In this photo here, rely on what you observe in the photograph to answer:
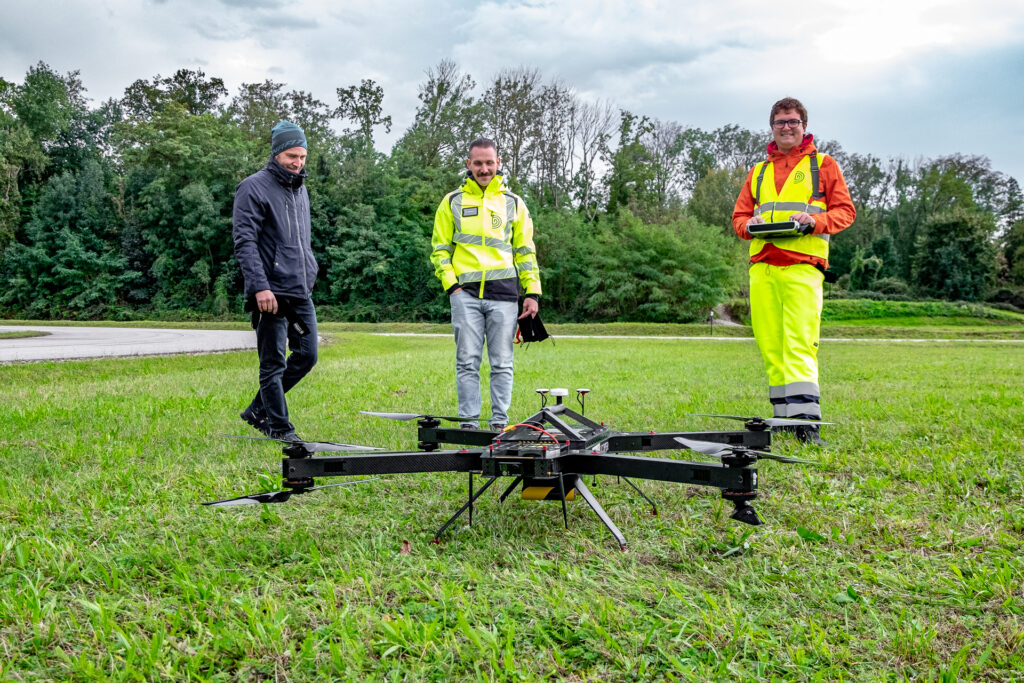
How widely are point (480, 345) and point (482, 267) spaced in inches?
21.3

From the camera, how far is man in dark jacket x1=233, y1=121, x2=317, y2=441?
494 centimetres

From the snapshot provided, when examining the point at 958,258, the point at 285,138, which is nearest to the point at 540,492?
the point at 285,138

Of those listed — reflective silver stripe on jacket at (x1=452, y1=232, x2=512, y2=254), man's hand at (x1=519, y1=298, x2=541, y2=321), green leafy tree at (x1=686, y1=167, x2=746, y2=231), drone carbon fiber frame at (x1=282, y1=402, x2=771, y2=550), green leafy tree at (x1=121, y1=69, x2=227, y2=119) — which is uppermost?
green leafy tree at (x1=121, y1=69, x2=227, y2=119)

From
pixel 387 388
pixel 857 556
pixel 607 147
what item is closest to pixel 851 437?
pixel 857 556

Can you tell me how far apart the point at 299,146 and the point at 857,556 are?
432cm

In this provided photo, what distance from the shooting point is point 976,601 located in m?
2.30

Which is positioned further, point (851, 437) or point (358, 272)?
point (358, 272)

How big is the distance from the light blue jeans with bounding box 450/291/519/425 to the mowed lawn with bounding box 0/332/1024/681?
55 centimetres

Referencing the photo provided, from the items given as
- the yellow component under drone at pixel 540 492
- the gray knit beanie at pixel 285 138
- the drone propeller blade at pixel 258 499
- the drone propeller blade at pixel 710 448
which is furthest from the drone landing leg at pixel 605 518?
the gray knit beanie at pixel 285 138

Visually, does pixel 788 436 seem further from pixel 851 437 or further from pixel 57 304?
pixel 57 304

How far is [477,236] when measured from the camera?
5.09m

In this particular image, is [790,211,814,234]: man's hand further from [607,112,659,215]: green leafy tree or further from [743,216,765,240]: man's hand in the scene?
[607,112,659,215]: green leafy tree

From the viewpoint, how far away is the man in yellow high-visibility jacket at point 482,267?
509cm

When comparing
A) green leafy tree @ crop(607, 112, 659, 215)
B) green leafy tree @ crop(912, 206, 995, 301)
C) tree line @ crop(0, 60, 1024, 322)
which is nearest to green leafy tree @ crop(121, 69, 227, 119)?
tree line @ crop(0, 60, 1024, 322)
